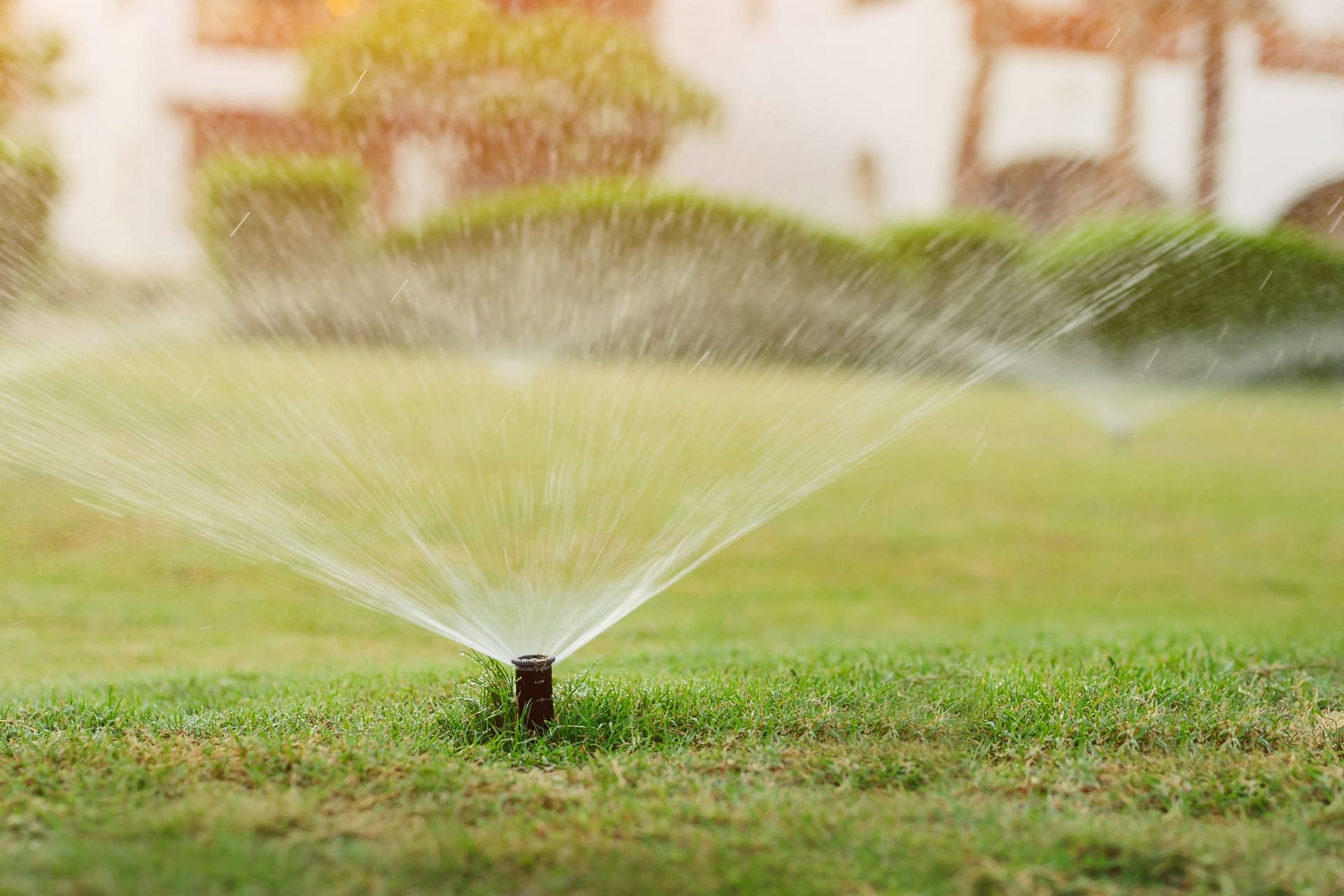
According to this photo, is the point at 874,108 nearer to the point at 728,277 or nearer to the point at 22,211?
the point at 728,277

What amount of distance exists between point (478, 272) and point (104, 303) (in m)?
4.55

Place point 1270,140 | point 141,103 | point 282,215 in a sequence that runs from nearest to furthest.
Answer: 1. point 282,215
2. point 1270,140
3. point 141,103

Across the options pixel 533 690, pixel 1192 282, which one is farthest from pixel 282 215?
pixel 533 690

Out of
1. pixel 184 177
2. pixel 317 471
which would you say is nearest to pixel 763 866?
pixel 317 471

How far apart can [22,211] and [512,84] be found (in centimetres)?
638

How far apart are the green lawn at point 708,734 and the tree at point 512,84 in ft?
34.3

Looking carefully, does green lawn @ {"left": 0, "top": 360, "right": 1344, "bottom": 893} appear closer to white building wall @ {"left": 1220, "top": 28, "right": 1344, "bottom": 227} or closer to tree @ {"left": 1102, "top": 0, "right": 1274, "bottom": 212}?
tree @ {"left": 1102, "top": 0, "right": 1274, "bottom": 212}

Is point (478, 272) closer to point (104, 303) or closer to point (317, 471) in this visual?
point (104, 303)

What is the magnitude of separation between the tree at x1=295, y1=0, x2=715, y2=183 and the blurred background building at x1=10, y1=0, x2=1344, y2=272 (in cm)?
40

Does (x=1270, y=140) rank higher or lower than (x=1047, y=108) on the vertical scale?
lower

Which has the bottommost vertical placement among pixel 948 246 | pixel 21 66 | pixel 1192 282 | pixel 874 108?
pixel 1192 282

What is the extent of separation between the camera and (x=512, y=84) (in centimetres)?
1602

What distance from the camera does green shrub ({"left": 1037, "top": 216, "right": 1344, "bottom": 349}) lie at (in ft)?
40.6

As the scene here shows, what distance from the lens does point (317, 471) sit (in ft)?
23.8
